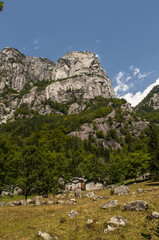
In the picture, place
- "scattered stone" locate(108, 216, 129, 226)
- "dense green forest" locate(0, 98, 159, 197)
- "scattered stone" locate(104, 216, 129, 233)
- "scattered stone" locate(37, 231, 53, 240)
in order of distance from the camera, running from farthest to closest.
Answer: "dense green forest" locate(0, 98, 159, 197) → "scattered stone" locate(108, 216, 129, 226) → "scattered stone" locate(104, 216, 129, 233) → "scattered stone" locate(37, 231, 53, 240)

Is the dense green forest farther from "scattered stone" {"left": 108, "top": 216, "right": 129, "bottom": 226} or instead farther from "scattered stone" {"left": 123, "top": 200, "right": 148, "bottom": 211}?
"scattered stone" {"left": 108, "top": 216, "right": 129, "bottom": 226}

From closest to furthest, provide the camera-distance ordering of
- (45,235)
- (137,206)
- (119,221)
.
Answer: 1. (45,235)
2. (119,221)
3. (137,206)

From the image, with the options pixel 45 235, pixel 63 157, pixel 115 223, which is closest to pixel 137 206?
pixel 115 223

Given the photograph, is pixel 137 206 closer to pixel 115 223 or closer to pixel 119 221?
pixel 119 221

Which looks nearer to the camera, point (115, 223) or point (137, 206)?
point (115, 223)

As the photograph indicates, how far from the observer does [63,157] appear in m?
81.9

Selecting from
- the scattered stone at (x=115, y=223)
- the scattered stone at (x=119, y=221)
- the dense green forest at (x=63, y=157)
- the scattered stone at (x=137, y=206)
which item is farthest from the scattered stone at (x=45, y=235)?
the dense green forest at (x=63, y=157)

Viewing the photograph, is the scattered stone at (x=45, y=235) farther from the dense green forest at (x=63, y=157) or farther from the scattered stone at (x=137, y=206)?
the dense green forest at (x=63, y=157)

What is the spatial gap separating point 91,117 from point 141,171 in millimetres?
122173

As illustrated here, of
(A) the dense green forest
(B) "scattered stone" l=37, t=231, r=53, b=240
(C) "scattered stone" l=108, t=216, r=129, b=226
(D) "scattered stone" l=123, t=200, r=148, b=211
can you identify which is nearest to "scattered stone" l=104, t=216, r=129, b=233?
(C) "scattered stone" l=108, t=216, r=129, b=226

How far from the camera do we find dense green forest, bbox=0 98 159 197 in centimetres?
3897

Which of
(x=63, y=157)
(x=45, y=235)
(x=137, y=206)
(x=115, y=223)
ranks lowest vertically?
(x=45, y=235)

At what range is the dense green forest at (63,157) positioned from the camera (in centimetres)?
3897

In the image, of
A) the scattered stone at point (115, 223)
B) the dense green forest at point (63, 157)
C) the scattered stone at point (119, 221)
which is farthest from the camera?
the dense green forest at point (63, 157)
